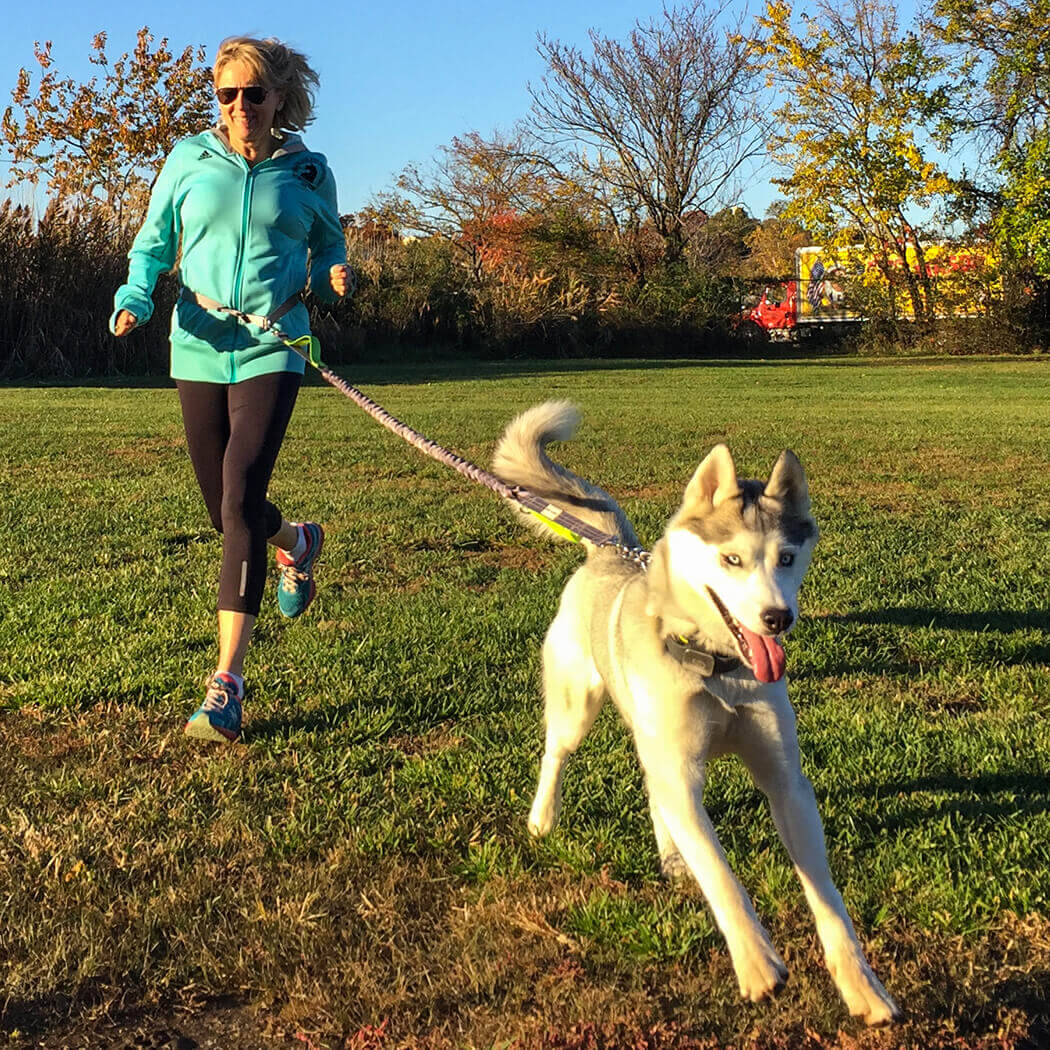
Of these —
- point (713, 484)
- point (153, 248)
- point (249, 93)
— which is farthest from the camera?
point (153, 248)

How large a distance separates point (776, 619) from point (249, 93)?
291 centimetres

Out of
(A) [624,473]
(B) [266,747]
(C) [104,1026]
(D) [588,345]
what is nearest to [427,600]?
(B) [266,747]

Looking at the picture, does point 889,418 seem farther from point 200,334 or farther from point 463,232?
point 463,232

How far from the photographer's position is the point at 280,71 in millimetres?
4148

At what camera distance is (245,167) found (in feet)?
13.6

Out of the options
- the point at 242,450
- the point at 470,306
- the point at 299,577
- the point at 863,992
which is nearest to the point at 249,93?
the point at 242,450

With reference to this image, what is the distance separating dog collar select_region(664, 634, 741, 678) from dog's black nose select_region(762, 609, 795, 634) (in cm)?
17

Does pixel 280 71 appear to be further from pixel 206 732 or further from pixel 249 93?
pixel 206 732

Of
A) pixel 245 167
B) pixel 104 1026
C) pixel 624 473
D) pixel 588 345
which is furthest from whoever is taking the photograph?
pixel 588 345

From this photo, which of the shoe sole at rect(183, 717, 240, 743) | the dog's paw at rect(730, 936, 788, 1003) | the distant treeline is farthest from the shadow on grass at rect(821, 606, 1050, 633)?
the distant treeline

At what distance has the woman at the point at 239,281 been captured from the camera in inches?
161

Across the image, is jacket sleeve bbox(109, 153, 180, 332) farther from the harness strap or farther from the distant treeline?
the distant treeline

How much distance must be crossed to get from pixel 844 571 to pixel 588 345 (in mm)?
27931

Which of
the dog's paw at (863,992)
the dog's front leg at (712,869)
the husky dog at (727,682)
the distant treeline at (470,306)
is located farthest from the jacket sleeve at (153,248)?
the distant treeline at (470,306)
